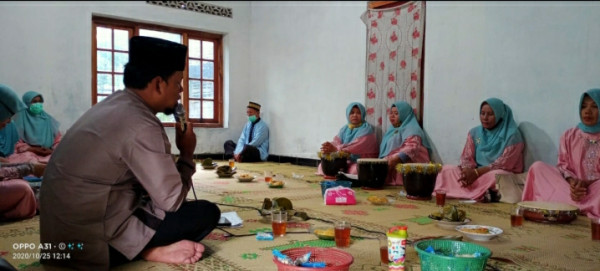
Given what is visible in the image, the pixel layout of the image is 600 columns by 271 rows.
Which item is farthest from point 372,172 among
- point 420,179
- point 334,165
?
point 334,165

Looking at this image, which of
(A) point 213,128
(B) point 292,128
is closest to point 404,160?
(B) point 292,128

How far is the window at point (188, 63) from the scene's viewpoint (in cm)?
745

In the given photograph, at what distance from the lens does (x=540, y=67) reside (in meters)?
4.34

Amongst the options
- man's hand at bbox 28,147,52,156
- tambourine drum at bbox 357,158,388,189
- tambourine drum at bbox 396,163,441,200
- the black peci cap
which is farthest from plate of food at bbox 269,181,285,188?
man's hand at bbox 28,147,52,156

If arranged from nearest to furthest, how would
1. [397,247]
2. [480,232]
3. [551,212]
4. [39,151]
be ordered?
[397,247], [480,232], [551,212], [39,151]

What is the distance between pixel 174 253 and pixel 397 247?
3.19ft

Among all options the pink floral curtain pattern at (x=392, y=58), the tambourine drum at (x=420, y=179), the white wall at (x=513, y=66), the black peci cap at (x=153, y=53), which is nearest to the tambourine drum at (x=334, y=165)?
the pink floral curtain pattern at (x=392, y=58)

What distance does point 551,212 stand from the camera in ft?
9.87

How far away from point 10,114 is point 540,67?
174 inches

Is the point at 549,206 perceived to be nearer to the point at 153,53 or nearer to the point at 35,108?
the point at 153,53

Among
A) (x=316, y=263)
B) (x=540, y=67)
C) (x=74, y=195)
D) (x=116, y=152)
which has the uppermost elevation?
(x=540, y=67)

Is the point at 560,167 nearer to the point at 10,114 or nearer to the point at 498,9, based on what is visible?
the point at 498,9

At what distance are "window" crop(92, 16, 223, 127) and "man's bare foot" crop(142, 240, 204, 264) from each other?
5740mm

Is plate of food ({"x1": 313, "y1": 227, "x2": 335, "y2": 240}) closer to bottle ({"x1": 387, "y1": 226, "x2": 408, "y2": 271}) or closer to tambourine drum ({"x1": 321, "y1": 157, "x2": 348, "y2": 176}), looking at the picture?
bottle ({"x1": 387, "y1": 226, "x2": 408, "y2": 271})
